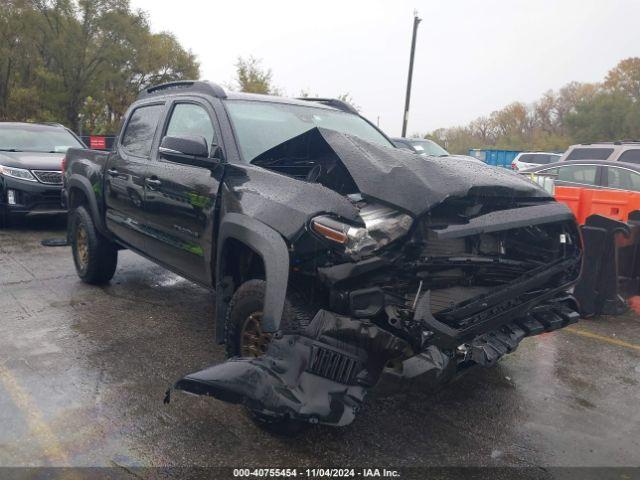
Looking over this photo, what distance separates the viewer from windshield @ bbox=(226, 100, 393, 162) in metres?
3.85

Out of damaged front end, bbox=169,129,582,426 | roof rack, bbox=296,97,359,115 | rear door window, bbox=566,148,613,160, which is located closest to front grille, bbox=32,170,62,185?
roof rack, bbox=296,97,359,115

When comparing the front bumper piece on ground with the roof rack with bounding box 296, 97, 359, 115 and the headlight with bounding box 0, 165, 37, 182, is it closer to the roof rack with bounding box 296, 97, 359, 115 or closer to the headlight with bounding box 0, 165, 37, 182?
the roof rack with bounding box 296, 97, 359, 115

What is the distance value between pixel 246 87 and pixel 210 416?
2673 centimetres

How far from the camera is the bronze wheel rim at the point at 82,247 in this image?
231 inches

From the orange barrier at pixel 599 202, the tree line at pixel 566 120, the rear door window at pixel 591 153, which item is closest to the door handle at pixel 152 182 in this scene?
the orange barrier at pixel 599 202

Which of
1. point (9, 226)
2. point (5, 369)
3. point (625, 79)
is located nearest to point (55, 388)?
point (5, 369)

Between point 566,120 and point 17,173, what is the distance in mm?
46985

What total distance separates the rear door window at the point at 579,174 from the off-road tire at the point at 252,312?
8.21 metres

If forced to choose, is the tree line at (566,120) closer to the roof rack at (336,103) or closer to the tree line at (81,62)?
the tree line at (81,62)

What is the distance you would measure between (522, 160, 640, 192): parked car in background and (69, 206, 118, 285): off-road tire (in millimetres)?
7597

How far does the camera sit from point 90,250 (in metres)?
5.74

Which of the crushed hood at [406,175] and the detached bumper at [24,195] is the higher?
the crushed hood at [406,175]

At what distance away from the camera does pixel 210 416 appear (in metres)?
3.30

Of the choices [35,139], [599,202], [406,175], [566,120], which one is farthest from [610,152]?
[566,120]
